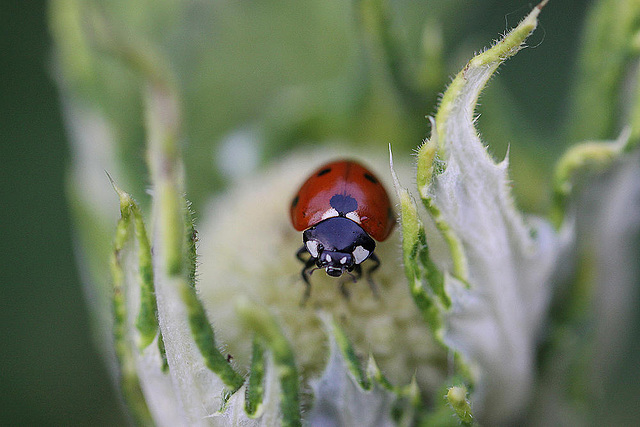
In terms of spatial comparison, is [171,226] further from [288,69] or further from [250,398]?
[288,69]

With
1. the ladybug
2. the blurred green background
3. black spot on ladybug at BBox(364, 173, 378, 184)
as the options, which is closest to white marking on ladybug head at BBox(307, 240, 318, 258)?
the ladybug

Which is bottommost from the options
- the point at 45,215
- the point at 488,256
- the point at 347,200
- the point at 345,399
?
the point at 345,399

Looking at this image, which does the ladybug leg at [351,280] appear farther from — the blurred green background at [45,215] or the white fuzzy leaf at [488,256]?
the blurred green background at [45,215]

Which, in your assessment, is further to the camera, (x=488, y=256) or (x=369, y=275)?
(x=369, y=275)

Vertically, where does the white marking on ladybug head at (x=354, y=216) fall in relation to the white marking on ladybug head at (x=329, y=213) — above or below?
below

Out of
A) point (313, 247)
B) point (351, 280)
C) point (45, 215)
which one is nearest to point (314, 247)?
point (313, 247)

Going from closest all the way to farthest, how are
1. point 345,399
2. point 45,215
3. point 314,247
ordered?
point 345,399 < point 314,247 < point 45,215

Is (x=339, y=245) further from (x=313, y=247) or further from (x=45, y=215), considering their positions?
(x=45, y=215)

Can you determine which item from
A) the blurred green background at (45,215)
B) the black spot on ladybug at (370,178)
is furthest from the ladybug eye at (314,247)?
the blurred green background at (45,215)

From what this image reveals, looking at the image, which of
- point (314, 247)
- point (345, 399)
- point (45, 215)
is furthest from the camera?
point (45, 215)
